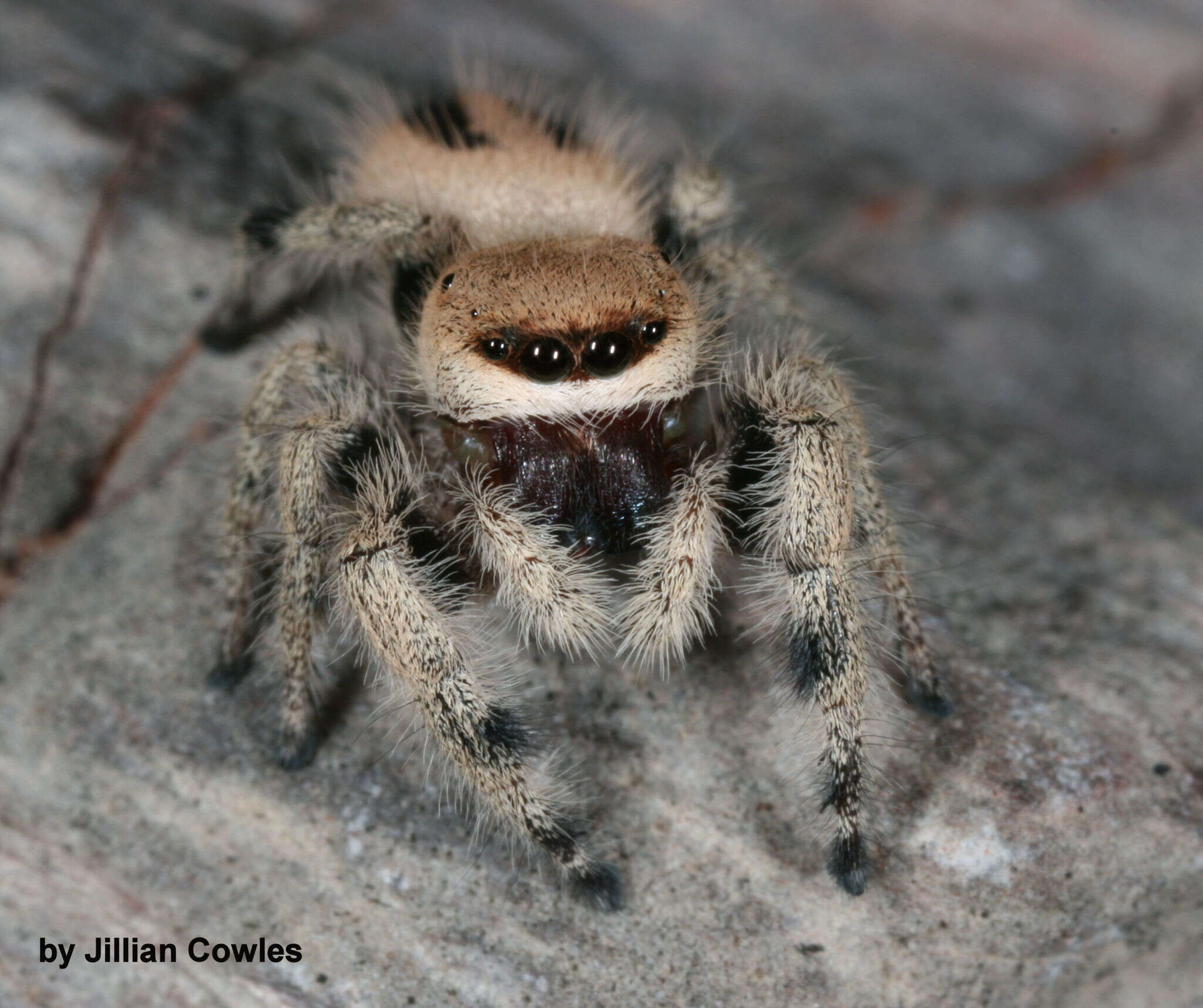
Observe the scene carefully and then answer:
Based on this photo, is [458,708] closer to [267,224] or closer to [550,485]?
[550,485]

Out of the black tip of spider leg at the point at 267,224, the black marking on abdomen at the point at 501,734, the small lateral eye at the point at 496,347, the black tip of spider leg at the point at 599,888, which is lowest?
the black tip of spider leg at the point at 599,888

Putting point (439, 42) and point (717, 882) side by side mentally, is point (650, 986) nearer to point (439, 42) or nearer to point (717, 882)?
point (717, 882)

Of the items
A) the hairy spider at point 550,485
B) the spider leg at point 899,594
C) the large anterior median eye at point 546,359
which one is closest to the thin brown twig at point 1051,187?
the hairy spider at point 550,485

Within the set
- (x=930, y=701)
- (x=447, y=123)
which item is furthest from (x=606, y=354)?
(x=447, y=123)

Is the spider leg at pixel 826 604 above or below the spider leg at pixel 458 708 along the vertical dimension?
above

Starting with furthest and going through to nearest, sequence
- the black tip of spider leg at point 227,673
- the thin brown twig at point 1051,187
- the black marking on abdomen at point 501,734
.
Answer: the thin brown twig at point 1051,187 → the black tip of spider leg at point 227,673 → the black marking on abdomen at point 501,734

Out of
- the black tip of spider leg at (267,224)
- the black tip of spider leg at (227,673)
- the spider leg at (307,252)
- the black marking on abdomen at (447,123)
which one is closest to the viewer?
the black tip of spider leg at (227,673)

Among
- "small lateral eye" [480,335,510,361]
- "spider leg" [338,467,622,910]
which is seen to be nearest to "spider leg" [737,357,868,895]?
"spider leg" [338,467,622,910]

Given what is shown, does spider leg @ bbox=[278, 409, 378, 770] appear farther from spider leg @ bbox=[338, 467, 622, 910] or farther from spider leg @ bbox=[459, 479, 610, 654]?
spider leg @ bbox=[459, 479, 610, 654]

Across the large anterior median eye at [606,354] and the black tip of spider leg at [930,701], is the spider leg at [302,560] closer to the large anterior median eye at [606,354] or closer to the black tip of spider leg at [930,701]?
the large anterior median eye at [606,354]
